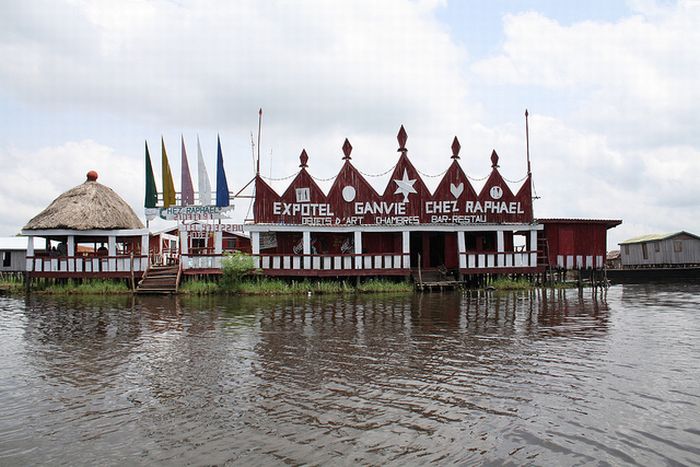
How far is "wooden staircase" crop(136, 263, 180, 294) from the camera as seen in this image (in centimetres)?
2683

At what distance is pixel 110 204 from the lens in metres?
32.4

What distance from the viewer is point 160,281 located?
27578 millimetres

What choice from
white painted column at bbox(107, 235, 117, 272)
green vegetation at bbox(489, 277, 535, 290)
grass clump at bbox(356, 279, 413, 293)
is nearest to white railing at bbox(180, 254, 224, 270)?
white painted column at bbox(107, 235, 117, 272)

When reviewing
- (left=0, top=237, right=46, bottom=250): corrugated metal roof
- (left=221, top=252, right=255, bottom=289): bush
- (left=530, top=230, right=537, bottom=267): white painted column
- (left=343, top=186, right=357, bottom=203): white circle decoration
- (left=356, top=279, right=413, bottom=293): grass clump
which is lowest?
(left=356, top=279, right=413, bottom=293): grass clump

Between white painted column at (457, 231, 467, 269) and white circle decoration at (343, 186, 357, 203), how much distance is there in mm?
6584

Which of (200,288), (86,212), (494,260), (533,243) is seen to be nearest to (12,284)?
(86,212)

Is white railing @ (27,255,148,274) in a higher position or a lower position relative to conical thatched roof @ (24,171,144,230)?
lower

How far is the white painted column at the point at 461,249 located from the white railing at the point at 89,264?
698 inches

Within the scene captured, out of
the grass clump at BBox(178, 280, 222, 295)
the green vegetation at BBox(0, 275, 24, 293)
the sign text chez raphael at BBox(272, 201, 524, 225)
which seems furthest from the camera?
the sign text chez raphael at BBox(272, 201, 524, 225)

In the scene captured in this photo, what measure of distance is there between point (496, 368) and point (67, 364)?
8.24 metres

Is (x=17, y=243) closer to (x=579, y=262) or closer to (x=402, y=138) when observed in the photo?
(x=402, y=138)

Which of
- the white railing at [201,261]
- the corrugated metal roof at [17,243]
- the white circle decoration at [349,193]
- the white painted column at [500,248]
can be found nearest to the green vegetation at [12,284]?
the corrugated metal roof at [17,243]

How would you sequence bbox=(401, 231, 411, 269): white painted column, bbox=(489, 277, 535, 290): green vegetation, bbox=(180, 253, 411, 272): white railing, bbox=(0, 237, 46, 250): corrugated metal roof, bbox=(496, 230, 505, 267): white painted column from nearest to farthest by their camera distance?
bbox=(180, 253, 411, 272): white railing
bbox=(489, 277, 535, 290): green vegetation
bbox=(401, 231, 411, 269): white painted column
bbox=(496, 230, 505, 267): white painted column
bbox=(0, 237, 46, 250): corrugated metal roof

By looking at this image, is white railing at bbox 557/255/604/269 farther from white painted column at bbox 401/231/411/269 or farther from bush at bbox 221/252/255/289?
bush at bbox 221/252/255/289
